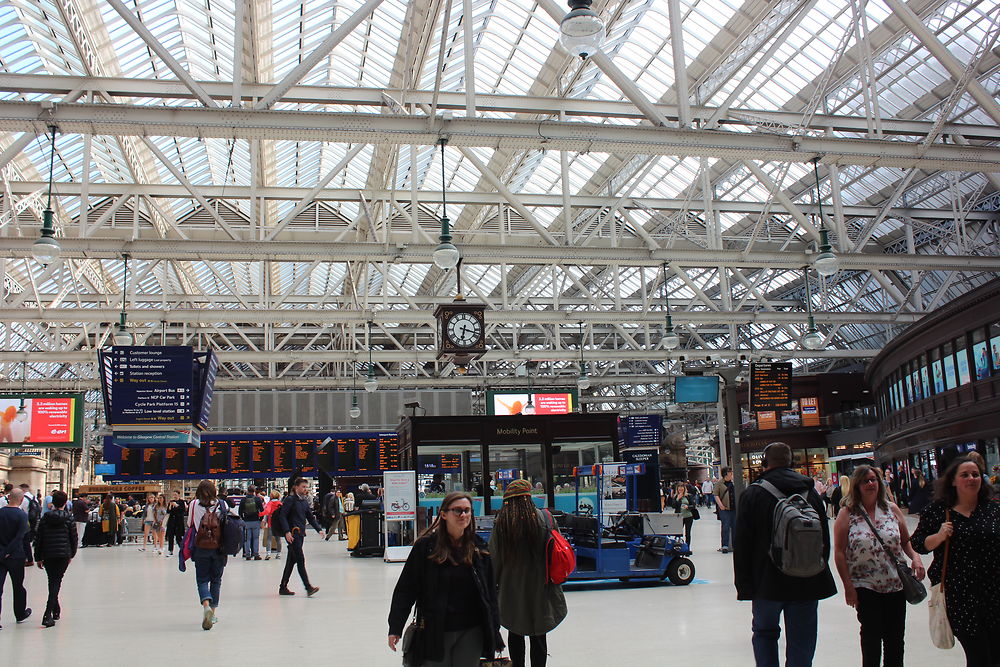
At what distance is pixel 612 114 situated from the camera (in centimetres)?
1647

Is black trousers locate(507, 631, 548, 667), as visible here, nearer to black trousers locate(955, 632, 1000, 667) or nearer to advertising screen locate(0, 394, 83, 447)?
black trousers locate(955, 632, 1000, 667)

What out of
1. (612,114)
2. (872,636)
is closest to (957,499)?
(872,636)

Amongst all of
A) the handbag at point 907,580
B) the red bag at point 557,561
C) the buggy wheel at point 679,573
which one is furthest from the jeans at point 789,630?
the buggy wheel at point 679,573

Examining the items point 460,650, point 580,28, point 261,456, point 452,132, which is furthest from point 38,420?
point 460,650

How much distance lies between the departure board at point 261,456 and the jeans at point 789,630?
3033 centimetres

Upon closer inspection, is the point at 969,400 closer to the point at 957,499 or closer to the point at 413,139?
the point at 413,139

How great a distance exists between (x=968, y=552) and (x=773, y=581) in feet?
3.81

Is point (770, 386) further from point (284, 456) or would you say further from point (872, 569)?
point (872, 569)

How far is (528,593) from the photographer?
5617mm

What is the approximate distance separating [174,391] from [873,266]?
16.3 m

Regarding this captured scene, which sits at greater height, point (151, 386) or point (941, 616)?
point (151, 386)

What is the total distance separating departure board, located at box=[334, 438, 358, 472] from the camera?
3412 cm

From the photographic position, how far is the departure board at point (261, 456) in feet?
111

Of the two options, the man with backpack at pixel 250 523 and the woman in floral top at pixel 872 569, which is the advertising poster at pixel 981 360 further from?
the woman in floral top at pixel 872 569
